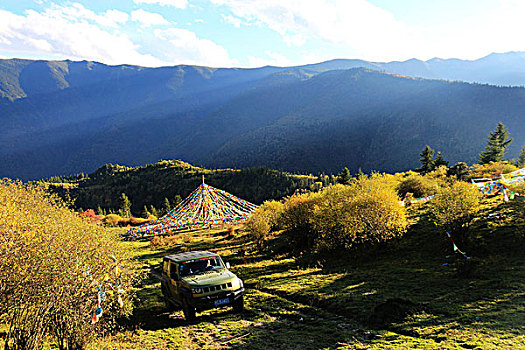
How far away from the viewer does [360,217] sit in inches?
777

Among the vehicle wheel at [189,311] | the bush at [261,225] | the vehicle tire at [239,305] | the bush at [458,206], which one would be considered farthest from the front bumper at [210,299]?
the bush at [261,225]

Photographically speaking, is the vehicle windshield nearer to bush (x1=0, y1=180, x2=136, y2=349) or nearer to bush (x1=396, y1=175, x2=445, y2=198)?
bush (x1=0, y1=180, x2=136, y2=349)

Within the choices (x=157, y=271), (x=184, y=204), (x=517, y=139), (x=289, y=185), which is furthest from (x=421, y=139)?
(x=157, y=271)

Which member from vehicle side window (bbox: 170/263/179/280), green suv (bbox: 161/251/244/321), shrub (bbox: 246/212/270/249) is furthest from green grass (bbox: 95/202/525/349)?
shrub (bbox: 246/212/270/249)

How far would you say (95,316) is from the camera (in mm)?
8031

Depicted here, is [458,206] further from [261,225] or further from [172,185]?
[172,185]

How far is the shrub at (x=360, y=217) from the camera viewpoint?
19531mm

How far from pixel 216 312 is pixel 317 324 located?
153 inches

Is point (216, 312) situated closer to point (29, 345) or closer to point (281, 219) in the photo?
point (29, 345)

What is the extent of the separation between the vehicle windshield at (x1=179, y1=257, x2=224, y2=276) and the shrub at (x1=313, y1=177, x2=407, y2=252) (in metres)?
10.7

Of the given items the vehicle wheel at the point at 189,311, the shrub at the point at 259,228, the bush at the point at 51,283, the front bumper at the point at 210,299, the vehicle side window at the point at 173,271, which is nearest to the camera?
the bush at the point at 51,283

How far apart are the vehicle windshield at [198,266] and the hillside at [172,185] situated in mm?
93929

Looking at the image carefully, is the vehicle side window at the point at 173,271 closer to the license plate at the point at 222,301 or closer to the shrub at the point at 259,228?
the license plate at the point at 222,301

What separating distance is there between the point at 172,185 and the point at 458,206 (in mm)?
119395
